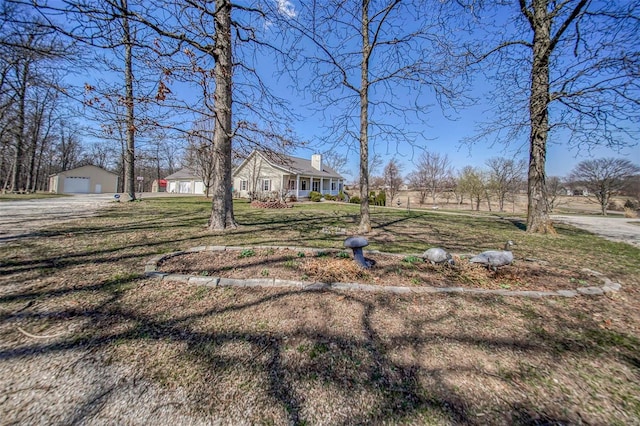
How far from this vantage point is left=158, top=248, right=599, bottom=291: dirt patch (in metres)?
3.31

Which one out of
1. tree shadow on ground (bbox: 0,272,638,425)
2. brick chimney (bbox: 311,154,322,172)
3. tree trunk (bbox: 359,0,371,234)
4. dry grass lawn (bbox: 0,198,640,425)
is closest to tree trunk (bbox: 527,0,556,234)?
tree trunk (bbox: 359,0,371,234)

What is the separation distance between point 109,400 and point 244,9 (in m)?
7.56

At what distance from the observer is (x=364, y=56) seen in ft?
21.7

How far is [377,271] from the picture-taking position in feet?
11.9

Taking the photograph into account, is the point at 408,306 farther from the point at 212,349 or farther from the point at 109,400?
the point at 109,400

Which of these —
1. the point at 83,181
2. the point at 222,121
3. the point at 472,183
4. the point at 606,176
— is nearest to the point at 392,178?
the point at 472,183

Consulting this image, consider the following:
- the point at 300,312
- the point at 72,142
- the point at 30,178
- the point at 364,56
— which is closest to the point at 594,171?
the point at 364,56

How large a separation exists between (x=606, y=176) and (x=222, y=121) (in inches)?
1316

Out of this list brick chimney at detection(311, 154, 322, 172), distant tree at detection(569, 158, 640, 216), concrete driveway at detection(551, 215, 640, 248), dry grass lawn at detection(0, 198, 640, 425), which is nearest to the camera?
dry grass lawn at detection(0, 198, 640, 425)

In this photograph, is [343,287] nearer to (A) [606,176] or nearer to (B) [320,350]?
(B) [320,350]

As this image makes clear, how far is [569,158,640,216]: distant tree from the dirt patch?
89.3ft

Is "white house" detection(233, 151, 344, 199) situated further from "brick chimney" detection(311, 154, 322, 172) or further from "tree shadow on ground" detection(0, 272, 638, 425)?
"tree shadow on ground" detection(0, 272, 638, 425)

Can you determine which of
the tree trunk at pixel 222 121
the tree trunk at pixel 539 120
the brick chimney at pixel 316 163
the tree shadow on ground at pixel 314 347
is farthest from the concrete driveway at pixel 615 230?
the brick chimney at pixel 316 163

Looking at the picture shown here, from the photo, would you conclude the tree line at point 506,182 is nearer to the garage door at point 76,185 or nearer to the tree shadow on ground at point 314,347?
the tree shadow on ground at point 314,347
